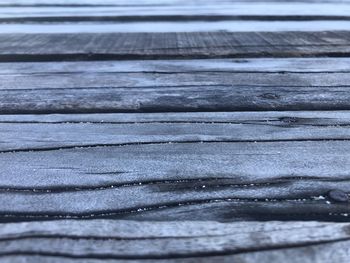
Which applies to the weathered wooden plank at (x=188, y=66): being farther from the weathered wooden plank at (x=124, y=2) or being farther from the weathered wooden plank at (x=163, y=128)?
the weathered wooden plank at (x=124, y=2)

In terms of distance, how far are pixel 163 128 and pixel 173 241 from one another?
0.37 metres

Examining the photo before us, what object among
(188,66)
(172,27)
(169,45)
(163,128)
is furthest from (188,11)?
(163,128)

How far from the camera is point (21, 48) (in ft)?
4.96

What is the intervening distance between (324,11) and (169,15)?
0.86 metres

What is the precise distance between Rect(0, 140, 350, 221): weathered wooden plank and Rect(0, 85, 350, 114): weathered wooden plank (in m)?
0.20

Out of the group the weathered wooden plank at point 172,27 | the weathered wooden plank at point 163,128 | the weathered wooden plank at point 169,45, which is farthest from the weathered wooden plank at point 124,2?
the weathered wooden plank at point 163,128

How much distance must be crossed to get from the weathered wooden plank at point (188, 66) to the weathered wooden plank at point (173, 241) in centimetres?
74

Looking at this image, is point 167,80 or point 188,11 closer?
point 167,80

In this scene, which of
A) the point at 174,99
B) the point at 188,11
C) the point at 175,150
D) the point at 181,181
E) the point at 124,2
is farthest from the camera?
the point at 124,2

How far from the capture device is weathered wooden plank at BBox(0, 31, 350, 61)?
144cm

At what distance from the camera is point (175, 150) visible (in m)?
0.83

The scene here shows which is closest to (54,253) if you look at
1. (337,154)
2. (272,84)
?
(337,154)

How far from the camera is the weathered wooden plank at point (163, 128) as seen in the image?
2.82 feet

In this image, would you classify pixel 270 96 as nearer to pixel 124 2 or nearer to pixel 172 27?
pixel 172 27
